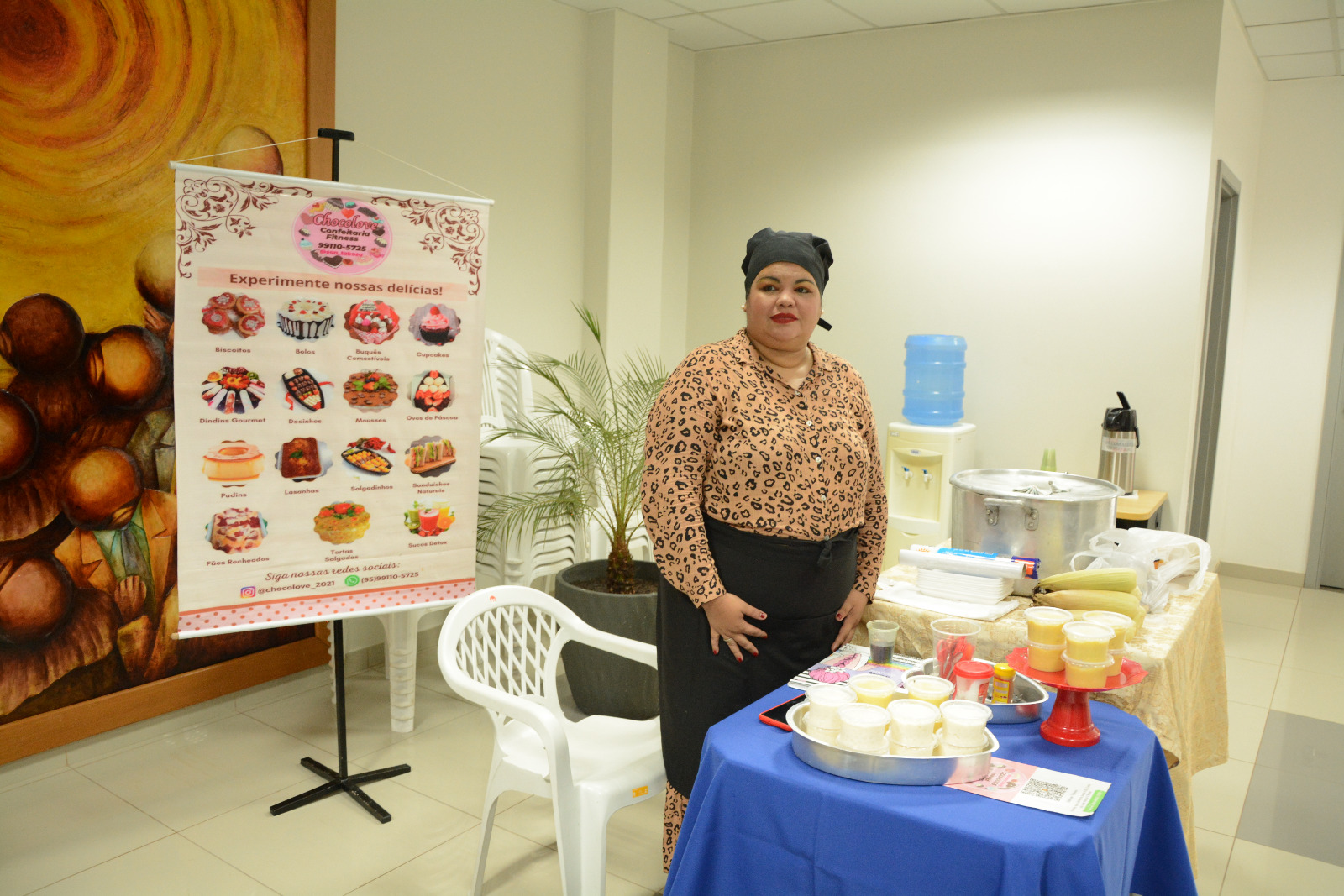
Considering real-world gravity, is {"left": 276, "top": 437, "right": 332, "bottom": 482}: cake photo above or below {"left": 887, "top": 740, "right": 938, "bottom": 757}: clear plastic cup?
above

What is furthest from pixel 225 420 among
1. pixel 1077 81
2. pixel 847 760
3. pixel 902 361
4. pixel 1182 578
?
pixel 1077 81

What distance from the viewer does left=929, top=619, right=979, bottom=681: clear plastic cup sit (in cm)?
176

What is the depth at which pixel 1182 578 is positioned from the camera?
2.36m

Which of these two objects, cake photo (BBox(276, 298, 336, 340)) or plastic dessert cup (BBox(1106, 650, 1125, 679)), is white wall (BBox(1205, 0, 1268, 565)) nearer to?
plastic dessert cup (BBox(1106, 650, 1125, 679))

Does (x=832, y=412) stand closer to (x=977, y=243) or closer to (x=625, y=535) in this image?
(x=625, y=535)

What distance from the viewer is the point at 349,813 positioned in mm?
2812

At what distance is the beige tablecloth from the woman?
22 centimetres

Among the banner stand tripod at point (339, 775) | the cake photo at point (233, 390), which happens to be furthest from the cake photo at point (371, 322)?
the banner stand tripod at point (339, 775)

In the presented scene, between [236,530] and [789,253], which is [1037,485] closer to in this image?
[789,253]

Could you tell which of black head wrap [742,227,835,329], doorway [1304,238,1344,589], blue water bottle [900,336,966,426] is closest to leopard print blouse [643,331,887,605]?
black head wrap [742,227,835,329]

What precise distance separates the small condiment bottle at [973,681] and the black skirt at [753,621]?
1.37 ft

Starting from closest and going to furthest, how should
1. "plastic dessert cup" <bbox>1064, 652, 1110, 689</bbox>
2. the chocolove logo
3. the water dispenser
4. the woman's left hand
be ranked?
"plastic dessert cup" <bbox>1064, 652, 1110, 689</bbox>, the woman's left hand, the chocolove logo, the water dispenser

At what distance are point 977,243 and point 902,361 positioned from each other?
71 centimetres

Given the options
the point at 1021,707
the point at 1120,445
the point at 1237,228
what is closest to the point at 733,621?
the point at 1021,707
